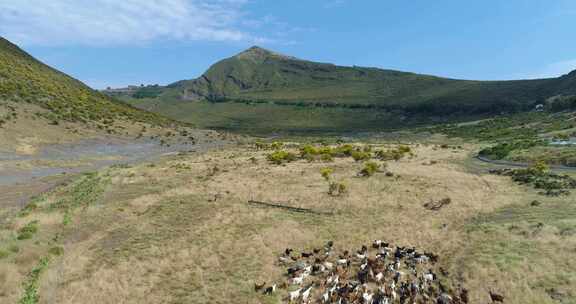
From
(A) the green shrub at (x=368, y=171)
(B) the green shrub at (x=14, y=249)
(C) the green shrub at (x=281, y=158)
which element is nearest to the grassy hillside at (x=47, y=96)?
(C) the green shrub at (x=281, y=158)

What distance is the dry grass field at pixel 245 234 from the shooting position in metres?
16.4

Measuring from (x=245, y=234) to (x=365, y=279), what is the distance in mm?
8371

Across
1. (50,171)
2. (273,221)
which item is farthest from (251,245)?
(50,171)

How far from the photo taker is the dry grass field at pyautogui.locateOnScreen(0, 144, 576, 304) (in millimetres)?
16359

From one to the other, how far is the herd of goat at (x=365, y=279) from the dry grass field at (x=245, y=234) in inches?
28.6

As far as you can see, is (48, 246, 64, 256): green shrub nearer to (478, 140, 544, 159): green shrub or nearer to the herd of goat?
the herd of goat

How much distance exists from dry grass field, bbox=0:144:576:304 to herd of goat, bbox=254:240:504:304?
727 millimetres

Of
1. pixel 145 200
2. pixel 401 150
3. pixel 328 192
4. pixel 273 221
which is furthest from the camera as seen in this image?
pixel 401 150

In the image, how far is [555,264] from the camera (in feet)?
58.3

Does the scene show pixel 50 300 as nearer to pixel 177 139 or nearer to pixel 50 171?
pixel 50 171

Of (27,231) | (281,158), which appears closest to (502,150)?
(281,158)

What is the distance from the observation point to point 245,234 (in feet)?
75.5

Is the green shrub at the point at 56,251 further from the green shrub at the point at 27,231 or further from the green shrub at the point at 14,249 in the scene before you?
the green shrub at the point at 27,231

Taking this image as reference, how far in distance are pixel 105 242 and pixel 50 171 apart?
28117mm
